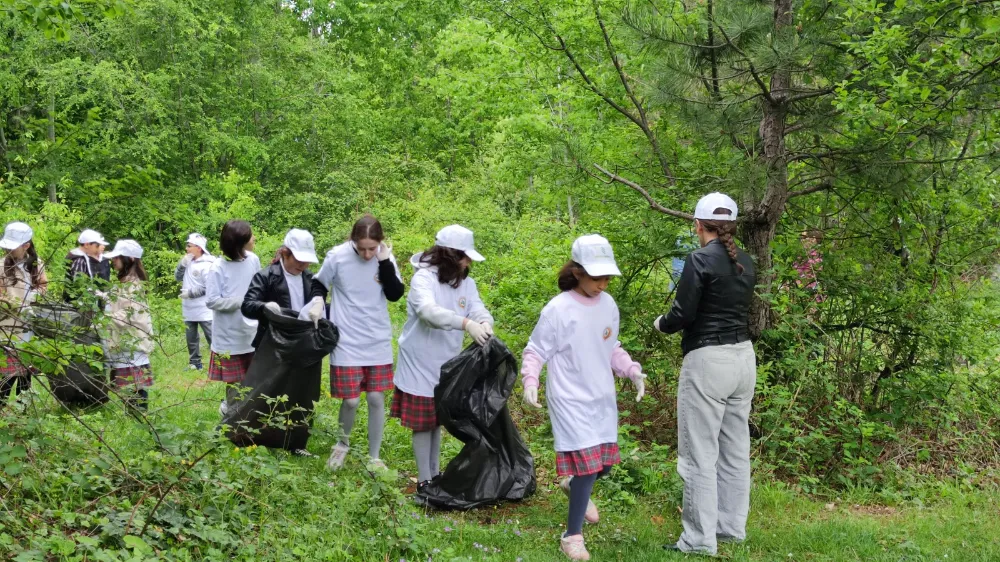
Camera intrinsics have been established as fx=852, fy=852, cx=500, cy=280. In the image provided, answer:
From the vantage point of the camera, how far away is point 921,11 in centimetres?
536

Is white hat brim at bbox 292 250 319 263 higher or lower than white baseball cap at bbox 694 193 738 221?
lower

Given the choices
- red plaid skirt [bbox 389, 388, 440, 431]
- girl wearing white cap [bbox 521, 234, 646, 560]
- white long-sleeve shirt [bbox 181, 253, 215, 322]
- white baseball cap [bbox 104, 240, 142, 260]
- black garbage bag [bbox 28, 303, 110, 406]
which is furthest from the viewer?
white long-sleeve shirt [bbox 181, 253, 215, 322]

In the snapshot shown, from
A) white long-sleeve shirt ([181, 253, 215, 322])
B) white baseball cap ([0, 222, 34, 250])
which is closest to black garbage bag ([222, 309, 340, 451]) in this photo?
white baseball cap ([0, 222, 34, 250])

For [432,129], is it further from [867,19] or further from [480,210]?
[867,19]

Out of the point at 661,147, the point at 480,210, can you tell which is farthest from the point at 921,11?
the point at 480,210

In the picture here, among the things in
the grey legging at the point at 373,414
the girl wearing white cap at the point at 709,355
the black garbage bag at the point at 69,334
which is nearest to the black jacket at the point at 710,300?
the girl wearing white cap at the point at 709,355

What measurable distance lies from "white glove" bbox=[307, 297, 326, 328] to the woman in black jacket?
0.04m

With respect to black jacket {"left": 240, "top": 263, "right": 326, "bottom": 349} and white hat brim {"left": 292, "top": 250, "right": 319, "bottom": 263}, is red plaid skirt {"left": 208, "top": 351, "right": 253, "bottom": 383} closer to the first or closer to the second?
black jacket {"left": 240, "top": 263, "right": 326, "bottom": 349}

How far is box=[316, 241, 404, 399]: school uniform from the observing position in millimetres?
5465

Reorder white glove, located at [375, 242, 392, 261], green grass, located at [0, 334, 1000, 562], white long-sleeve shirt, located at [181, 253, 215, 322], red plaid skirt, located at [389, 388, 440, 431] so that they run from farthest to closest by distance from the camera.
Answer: white long-sleeve shirt, located at [181, 253, 215, 322]
white glove, located at [375, 242, 392, 261]
red plaid skirt, located at [389, 388, 440, 431]
green grass, located at [0, 334, 1000, 562]

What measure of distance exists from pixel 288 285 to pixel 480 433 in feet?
5.49

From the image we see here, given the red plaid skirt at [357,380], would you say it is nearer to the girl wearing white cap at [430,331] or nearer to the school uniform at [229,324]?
the girl wearing white cap at [430,331]

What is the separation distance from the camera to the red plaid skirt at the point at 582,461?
13.9 feet

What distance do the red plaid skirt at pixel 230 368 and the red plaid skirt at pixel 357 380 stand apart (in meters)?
1.05
